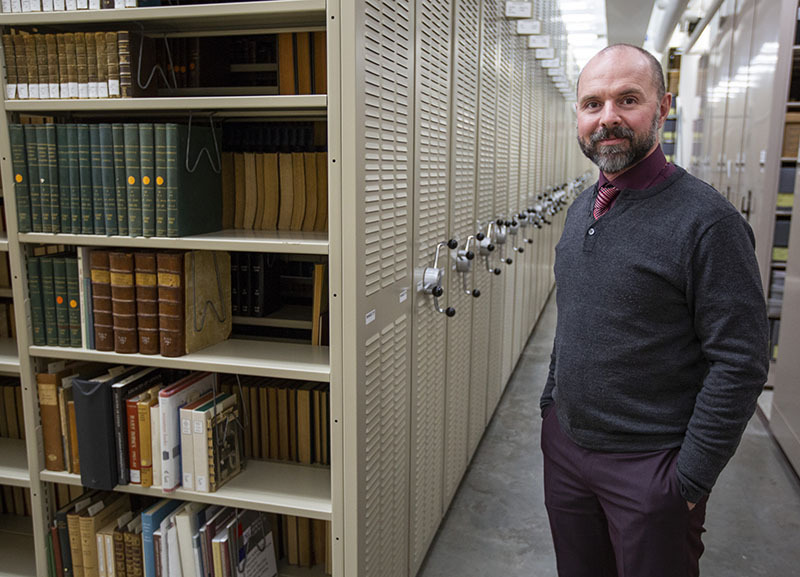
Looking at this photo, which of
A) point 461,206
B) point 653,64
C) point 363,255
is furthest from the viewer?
point 461,206

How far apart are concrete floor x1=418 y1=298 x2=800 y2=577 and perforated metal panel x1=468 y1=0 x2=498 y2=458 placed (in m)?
0.25

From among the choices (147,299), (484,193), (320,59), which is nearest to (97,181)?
(147,299)

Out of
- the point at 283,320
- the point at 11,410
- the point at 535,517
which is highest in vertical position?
the point at 283,320

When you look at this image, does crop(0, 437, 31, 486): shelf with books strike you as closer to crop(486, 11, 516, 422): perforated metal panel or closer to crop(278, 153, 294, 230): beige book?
crop(278, 153, 294, 230): beige book

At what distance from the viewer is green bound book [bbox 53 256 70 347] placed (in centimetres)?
192

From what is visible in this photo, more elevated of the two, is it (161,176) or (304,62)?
(304,62)

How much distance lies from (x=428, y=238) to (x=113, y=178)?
0.99 meters

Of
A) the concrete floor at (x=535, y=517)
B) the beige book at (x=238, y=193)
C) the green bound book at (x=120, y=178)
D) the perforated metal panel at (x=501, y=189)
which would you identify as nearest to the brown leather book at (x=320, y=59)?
the beige book at (x=238, y=193)

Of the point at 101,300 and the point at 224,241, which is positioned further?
the point at 101,300

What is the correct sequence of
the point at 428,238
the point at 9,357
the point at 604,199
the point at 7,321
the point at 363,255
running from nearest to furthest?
the point at 604,199 < the point at 363,255 < the point at 9,357 < the point at 428,238 < the point at 7,321

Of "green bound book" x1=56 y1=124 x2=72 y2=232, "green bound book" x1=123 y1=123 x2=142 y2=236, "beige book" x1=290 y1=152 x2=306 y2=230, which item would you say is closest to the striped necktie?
"beige book" x1=290 y1=152 x2=306 y2=230

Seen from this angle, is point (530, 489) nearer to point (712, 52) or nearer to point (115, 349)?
point (115, 349)

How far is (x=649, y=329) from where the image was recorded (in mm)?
1402

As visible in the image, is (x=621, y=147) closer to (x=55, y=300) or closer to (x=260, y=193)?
(x=260, y=193)
